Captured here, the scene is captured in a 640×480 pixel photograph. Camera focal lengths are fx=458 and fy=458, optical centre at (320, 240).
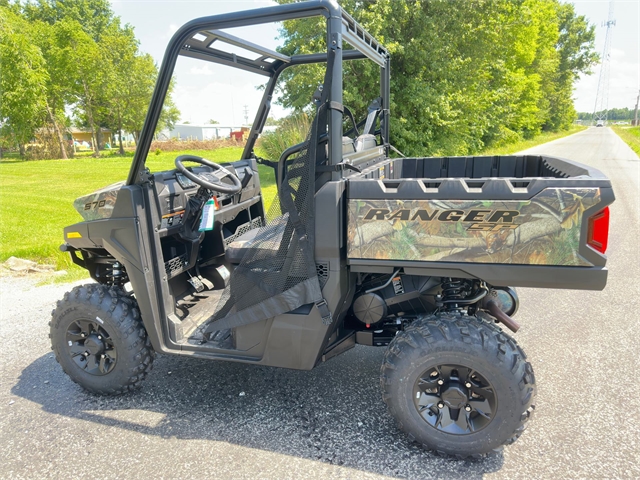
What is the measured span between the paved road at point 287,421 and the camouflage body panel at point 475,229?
1084mm

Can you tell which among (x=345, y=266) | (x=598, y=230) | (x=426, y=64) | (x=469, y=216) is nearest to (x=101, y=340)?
(x=345, y=266)

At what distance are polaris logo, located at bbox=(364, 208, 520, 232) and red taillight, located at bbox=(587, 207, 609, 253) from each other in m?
0.34

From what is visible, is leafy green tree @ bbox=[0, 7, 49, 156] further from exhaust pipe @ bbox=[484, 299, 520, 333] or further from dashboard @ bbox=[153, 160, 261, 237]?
exhaust pipe @ bbox=[484, 299, 520, 333]

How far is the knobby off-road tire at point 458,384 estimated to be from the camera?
2338 millimetres

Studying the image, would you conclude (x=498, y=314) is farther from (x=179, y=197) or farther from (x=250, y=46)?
(x=250, y=46)

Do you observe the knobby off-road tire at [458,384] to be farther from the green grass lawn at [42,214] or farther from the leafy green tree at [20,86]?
the leafy green tree at [20,86]

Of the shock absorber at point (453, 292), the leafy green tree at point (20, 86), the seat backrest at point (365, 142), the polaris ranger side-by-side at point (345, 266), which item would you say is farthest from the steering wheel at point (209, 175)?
the leafy green tree at point (20, 86)

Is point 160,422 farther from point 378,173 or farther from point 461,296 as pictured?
point 378,173

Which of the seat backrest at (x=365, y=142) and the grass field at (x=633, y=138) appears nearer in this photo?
the seat backrest at (x=365, y=142)

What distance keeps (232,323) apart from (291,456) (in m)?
0.82

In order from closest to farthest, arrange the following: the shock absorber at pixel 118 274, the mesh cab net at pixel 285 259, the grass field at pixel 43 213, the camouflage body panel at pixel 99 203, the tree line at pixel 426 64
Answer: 1. the mesh cab net at pixel 285 259
2. the camouflage body panel at pixel 99 203
3. the shock absorber at pixel 118 274
4. the grass field at pixel 43 213
5. the tree line at pixel 426 64

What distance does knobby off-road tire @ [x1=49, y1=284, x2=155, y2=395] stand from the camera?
296 centimetres

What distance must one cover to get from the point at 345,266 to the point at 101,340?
69.0 inches

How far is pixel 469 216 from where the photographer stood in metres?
2.25
